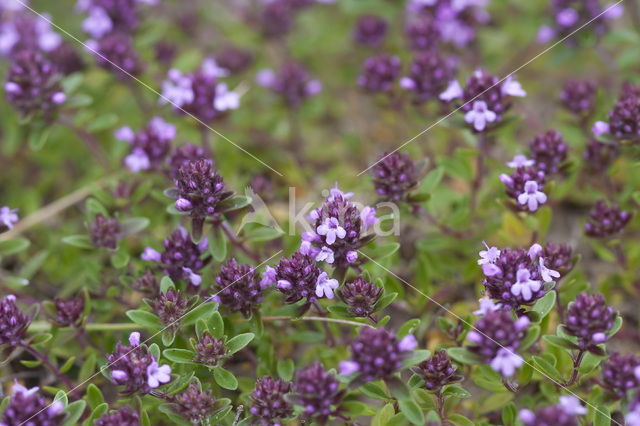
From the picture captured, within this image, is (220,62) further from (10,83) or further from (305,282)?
(305,282)

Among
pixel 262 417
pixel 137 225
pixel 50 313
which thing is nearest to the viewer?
pixel 262 417

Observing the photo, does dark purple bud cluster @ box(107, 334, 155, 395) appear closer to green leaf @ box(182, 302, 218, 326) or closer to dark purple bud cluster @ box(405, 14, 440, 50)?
green leaf @ box(182, 302, 218, 326)

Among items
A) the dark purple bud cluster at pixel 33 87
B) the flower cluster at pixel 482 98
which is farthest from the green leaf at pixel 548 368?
the dark purple bud cluster at pixel 33 87

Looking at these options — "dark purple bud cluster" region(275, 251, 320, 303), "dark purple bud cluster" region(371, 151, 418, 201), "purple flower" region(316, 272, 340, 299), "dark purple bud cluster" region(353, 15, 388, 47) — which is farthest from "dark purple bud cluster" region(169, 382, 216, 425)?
"dark purple bud cluster" region(353, 15, 388, 47)

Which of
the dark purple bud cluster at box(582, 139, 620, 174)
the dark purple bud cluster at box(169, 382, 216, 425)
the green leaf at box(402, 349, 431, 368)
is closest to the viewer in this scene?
the green leaf at box(402, 349, 431, 368)

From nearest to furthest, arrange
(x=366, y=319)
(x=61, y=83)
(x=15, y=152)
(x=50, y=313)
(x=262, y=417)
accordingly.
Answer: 1. (x=262, y=417)
2. (x=366, y=319)
3. (x=50, y=313)
4. (x=61, y=83)
5. (x=15, y=152)

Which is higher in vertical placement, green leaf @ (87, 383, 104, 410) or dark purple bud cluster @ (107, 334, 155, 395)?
dark purple bud cluster @ (107, 334, 155, 395)

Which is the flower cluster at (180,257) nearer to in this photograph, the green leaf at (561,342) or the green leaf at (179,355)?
the green leaf at (179,355)

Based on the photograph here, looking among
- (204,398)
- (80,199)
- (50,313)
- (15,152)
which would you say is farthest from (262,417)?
(15,152)
